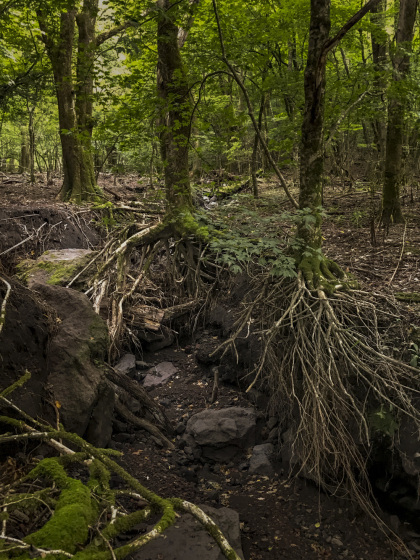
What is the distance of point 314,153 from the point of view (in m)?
4.63

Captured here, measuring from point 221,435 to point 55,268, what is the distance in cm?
371

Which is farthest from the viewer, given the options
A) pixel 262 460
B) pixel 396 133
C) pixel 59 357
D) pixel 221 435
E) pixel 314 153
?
pixel 396 133

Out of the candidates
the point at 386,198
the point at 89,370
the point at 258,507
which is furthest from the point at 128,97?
the point at 258,507

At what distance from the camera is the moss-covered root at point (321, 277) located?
14.7 ft

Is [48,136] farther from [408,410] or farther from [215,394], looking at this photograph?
[408,410]

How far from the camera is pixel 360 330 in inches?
171

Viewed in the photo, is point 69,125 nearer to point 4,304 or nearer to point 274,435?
point 4,304

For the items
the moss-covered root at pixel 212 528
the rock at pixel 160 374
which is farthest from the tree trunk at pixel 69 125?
the moss-covered root at pixel 212 528

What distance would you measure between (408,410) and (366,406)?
0.49 meters

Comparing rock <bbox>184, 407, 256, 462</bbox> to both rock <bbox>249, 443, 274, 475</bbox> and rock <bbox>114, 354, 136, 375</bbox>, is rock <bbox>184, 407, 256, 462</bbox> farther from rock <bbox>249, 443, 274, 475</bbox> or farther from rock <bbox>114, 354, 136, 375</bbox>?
rock <bbox>114, 354, 136, 375</bbox>

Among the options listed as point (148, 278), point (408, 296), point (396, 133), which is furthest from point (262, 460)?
point (396, 133)

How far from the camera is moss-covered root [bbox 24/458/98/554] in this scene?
1.77 m

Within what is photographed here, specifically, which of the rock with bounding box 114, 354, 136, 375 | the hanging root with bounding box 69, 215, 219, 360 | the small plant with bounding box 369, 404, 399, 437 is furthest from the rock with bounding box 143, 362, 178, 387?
the small plant with bounding box 369, 404, 399, 437

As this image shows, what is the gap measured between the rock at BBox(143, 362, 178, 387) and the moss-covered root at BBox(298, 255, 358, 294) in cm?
288
